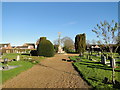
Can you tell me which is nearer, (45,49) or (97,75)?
(97,75)

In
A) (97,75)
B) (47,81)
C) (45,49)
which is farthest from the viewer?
(45,49)

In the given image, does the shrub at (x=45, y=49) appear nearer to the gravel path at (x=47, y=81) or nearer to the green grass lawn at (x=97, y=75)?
the green grass lawn at (x=97, y=75)

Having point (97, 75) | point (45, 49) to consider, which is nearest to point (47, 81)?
point (97, 75)

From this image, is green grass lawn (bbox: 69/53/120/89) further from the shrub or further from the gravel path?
the shrub

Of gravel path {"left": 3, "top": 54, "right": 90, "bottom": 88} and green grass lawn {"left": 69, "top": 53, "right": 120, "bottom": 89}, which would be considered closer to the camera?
green grass lawn {"left": 69, "top": 53, "right": 120, "bottom": 89}

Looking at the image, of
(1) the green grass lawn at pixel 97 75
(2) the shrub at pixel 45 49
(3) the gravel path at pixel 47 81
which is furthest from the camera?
(2) the shrub at pixel 45 49

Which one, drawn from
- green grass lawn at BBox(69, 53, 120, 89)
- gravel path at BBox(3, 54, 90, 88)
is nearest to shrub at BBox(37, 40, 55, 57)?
green grass lawn at BBox(69, 53, 120, 89)

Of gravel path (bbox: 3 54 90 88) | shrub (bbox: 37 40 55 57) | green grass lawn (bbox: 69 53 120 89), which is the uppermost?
shrub (bbox: 37 40 55 57)

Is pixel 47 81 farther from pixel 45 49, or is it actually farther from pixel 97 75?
pixel 45 49

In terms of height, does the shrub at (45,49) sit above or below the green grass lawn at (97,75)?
above

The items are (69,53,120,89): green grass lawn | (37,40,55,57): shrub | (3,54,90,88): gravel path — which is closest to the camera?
(69,53,120,89): green grass lawn

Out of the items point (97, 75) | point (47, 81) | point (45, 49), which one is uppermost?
point (45, 49)

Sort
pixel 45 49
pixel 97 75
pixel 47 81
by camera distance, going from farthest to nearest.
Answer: pixel 45 49 < pixel 97 75 < pixel 47 81

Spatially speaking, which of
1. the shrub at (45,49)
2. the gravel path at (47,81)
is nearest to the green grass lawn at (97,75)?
the gravel path at (47,81)
